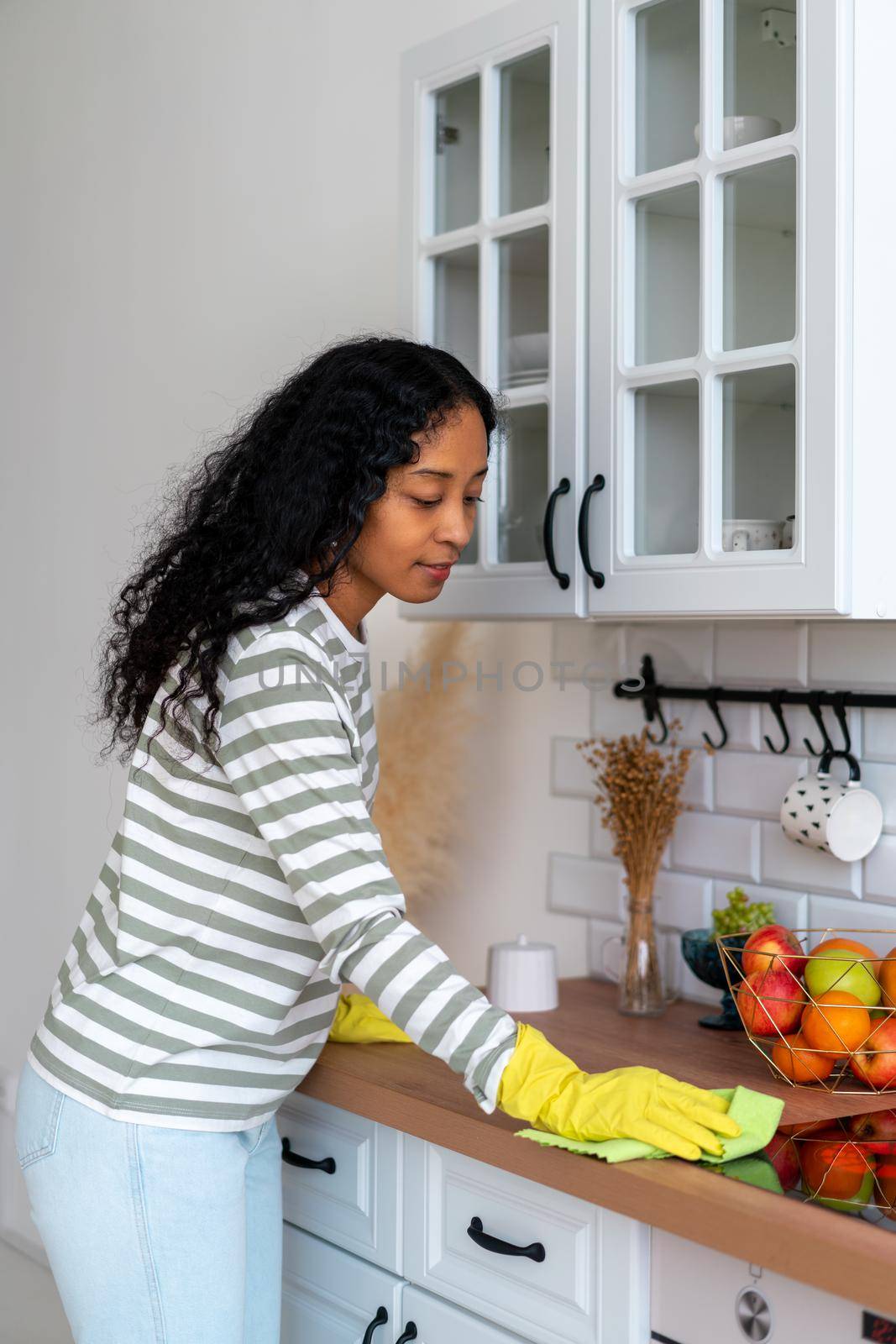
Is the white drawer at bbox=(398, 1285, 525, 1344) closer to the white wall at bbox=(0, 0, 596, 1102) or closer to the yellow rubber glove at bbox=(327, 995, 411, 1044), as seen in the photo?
the yellow rubber glove at bbox=(327, 995, 411, 1044)

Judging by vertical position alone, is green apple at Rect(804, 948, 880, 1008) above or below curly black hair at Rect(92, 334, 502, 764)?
below

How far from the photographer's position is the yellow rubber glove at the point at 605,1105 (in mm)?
1214

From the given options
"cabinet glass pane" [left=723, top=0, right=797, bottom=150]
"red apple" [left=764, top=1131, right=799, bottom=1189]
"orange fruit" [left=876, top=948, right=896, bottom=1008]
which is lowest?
"red apple" [left=764, top=1131, right=799, bottom=1189]

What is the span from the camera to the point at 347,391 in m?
1.46

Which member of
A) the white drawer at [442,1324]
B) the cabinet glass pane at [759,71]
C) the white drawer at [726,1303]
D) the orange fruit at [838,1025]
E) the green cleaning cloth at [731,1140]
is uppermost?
the cabinet glass pane at [759,71]

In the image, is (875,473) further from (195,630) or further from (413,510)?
(195,630)

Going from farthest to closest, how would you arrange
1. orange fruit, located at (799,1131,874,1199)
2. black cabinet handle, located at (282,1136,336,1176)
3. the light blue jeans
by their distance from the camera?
black cabinet handle, located at (282,1136,336,1176), the light blue jeans, orange fruit, located at (799,1131,874,1199)

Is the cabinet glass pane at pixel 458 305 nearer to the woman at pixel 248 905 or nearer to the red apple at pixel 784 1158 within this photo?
the woman at pixel 248 905

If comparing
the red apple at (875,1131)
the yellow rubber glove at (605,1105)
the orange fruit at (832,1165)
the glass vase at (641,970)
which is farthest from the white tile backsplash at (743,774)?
the yellow rubber glove at (605,1105)

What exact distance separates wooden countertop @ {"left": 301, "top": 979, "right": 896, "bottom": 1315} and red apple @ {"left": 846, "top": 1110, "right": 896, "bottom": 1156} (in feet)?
0.05

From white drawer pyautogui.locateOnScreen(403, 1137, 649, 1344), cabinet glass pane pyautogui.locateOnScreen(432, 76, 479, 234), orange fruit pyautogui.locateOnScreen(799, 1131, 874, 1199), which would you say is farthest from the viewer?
cabinet glass pane pyautogui.locateOnScreen(432, 76, 479, 234)

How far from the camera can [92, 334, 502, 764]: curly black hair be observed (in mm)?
1391

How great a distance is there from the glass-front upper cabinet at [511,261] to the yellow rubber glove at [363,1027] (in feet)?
1.74

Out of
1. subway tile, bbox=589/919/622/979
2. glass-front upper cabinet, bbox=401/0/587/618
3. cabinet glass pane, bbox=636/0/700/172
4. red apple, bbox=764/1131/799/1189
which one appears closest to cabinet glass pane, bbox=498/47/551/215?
glass-front upper cabinet, bbox=401/0/587/618
